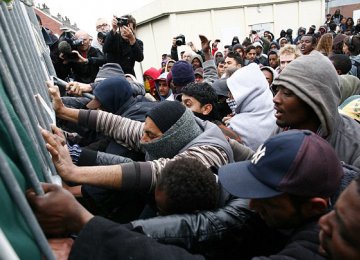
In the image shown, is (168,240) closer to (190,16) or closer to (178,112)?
(178,112)

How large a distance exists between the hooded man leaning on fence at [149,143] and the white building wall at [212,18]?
1349cm

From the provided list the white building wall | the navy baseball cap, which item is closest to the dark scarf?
the navy baseball cap

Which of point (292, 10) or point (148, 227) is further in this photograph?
point (292, 10)

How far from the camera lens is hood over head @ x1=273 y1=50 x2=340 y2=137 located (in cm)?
189

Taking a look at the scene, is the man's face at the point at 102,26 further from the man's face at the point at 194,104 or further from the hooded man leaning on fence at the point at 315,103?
the hooded man leaning on fence at the point at 315,103

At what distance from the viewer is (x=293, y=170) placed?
3.81 ft

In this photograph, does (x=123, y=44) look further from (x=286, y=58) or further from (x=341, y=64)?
(x=341, y=64)

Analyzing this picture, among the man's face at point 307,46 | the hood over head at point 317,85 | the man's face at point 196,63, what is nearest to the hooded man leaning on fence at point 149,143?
the hood over head at point 317,85

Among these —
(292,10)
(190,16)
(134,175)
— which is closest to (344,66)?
(134,175)

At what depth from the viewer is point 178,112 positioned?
1.81 metres

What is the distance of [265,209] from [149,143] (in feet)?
2.47

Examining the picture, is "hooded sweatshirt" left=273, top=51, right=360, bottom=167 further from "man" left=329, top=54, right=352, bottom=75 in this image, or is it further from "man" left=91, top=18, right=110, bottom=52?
"man" left=91, top=18, right=110, bottom=52

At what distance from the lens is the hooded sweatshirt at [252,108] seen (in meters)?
2.59

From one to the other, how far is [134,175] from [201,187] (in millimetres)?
371
